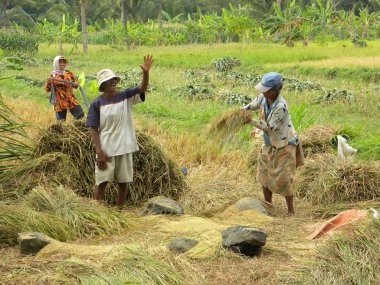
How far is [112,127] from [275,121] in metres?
1.35

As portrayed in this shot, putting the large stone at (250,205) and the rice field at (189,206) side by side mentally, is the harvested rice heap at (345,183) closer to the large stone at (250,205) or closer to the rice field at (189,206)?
the rice field at (189,206)

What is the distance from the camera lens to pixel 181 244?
4301 mm

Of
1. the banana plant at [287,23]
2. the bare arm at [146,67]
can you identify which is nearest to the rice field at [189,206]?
the bare arm at [146,67]

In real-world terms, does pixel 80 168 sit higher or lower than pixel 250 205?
higher

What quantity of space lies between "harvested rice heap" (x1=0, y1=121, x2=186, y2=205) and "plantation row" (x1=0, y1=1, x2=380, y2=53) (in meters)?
20.8

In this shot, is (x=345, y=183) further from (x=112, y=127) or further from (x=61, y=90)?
(x=61, y=90)

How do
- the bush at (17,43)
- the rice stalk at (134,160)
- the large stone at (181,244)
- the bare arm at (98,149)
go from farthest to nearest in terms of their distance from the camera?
the bush at (17,43) < the rice stalk at (134,160) < the bare arm at (98,149) < the large stone at (181,244)

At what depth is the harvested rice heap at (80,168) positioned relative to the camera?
5879 mm

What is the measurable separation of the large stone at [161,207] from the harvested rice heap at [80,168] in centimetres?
59

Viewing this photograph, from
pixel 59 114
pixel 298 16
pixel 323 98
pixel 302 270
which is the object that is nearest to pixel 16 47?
pixel 298 16

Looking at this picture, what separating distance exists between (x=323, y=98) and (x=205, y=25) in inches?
836

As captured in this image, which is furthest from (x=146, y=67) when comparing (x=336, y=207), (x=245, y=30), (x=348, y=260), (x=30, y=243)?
(x=245, y=30)

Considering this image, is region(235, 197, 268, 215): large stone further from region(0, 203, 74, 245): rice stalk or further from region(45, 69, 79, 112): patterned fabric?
region(45, 69, 79, 112): patterned fabric

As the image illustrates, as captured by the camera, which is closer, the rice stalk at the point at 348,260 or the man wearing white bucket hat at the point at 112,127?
the rice stalk at the point at 348,260
